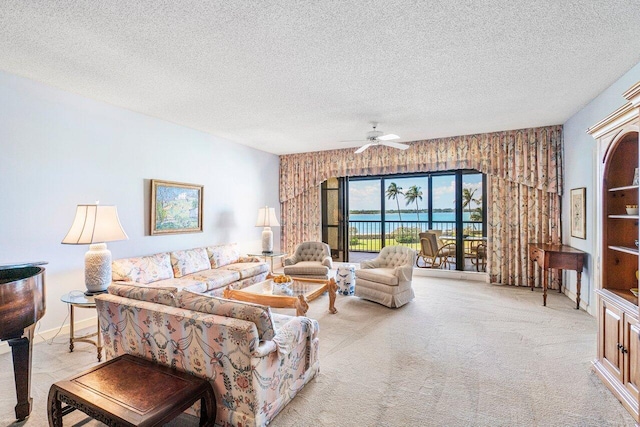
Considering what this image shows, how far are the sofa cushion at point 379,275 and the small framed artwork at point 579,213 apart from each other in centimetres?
252

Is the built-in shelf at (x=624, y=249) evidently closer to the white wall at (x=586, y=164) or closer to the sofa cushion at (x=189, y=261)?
the white wall at (x=586, y=164)

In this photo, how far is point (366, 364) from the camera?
271 cm

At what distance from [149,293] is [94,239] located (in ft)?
3.82

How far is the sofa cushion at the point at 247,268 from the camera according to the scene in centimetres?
475

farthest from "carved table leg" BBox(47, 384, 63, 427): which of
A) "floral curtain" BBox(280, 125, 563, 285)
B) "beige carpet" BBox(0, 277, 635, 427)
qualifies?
"floral curtain" BBox(280, 125, 563, 285)


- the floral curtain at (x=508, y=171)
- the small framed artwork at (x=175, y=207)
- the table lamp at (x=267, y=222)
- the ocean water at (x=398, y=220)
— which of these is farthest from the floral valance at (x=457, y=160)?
the small framed artwork at (x=175, y=207)

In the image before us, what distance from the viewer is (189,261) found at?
4520 millimetres

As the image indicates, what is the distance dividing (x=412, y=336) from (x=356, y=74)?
2.68m

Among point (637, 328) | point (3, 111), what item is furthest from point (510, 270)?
point (3, 111)

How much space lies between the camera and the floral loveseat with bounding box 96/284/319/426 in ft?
5.97

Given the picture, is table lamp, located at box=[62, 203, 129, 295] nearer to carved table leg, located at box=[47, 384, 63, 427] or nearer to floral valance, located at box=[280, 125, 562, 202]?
carved table leg, located at box=[47, 384, 63, 427]

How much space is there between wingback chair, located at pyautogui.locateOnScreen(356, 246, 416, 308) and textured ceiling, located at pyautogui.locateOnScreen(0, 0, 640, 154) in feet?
6.70

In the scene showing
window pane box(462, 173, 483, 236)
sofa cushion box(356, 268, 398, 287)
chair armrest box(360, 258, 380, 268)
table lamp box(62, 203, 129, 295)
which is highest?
window pane box(462, 173, 483, 236)

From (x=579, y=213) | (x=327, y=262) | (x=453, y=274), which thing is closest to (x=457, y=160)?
(x=579, y=213)
